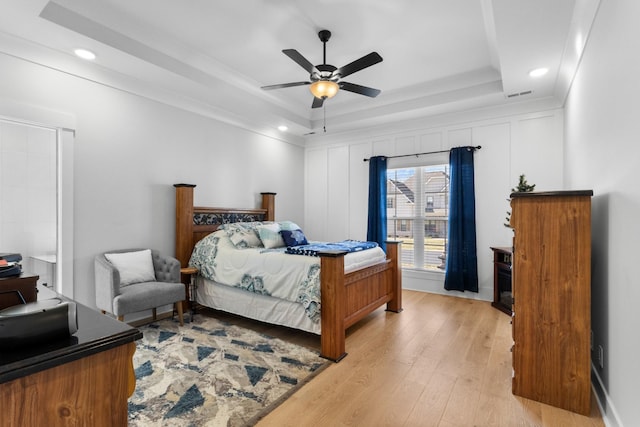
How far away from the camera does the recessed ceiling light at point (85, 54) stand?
3.05 meters

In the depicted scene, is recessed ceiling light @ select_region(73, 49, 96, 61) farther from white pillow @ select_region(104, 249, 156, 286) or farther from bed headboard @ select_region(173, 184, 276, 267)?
white pillow @ select_region(104, 249, 156, 286)

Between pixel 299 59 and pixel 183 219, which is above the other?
pixel 299 59

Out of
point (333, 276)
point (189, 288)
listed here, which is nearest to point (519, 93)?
point (333, 276)

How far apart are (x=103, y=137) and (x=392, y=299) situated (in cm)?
387

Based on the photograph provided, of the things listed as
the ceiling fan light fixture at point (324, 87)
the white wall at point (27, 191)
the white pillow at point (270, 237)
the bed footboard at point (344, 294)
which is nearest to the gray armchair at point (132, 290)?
the white wall at point (27, 191)

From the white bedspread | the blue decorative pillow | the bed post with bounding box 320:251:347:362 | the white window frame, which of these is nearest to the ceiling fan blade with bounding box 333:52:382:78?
the bed post with bounding box 320:251:347:362

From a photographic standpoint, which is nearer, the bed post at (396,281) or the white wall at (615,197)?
the white wall at (615,197)

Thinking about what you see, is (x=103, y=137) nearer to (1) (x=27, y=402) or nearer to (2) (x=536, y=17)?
(1) (x=27, y=402)

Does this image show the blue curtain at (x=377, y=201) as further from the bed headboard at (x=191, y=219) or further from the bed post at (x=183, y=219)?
the bed post at (x=183, y=219)

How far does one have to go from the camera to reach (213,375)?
2.50 metres

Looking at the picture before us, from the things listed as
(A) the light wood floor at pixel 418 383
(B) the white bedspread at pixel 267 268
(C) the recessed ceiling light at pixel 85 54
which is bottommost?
(A) the light wood floor at pixel 418 383

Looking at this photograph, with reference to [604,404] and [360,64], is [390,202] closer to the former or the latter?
[360,64]

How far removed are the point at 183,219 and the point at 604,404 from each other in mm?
4271

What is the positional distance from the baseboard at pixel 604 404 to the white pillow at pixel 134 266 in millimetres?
4054
